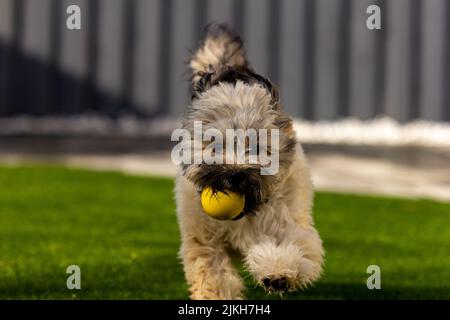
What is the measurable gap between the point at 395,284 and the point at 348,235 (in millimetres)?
1884

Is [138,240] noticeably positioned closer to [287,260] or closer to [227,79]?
[227,79]

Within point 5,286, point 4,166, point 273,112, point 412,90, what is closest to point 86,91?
point 4,166

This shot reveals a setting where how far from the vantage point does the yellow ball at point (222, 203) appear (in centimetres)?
531

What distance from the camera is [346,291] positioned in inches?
258

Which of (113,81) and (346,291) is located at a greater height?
(113,81)

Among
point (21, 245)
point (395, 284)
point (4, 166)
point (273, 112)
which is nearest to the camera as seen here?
point (273, 112)

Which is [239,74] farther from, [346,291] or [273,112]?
[346,291]

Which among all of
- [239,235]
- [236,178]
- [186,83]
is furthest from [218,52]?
[186,83]

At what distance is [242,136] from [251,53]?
911 cm

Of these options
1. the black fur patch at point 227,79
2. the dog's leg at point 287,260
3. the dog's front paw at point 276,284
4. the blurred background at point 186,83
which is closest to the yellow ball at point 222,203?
the dog's leg at point 287,260

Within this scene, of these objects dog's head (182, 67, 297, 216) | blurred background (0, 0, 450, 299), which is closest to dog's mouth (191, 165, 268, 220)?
dog's head (182, 67, 297, 216)

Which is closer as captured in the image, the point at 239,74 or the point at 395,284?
the point at 239,74

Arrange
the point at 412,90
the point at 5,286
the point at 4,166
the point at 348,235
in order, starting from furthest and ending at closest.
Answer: the point at 412,90 < the point at 4,166 < the point at 348,235 < the point at 5,286

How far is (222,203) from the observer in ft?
17.6
